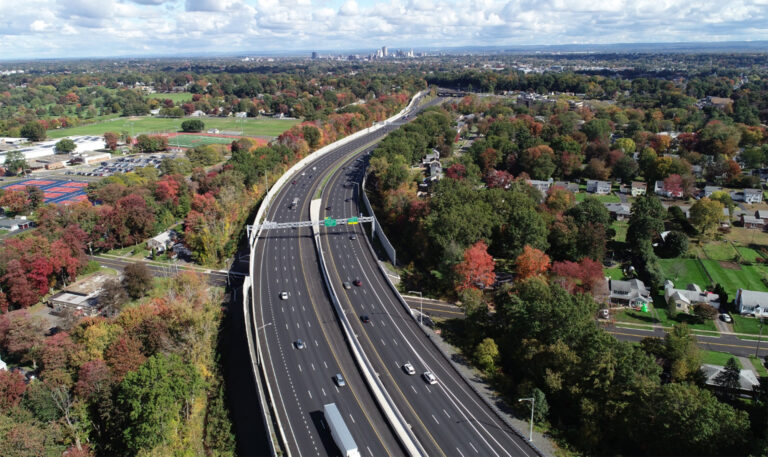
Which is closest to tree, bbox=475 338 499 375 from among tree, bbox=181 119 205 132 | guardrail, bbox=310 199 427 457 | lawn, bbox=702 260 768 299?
guardrail, bbox=310 199 427 457

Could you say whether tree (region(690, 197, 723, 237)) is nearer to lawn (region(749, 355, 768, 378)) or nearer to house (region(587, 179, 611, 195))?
house (region(587, 179, 611, 195))

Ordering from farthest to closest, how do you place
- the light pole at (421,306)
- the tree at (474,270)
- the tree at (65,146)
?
the tree at (65,146) → the tree at (474,270) → the light pole at (421,306)

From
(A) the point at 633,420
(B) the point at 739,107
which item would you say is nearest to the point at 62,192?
(A) the point at 633,420

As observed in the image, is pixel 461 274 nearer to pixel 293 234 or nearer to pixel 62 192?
pixel 293 234

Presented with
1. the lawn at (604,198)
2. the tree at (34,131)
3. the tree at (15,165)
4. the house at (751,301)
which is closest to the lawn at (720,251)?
the house at (751,301)

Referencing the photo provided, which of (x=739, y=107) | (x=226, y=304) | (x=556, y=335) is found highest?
(x=739, y=107)

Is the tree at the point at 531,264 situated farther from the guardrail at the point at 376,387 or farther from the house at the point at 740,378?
the guardrail at the point at 376,387
